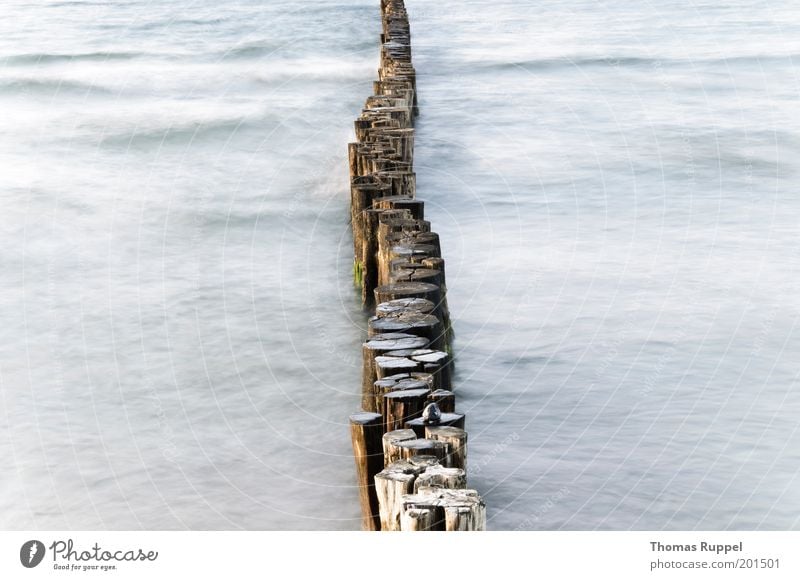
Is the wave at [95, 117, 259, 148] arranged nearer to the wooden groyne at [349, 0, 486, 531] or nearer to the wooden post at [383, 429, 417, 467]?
the wooden groyne at [349, 0, 486, 531]

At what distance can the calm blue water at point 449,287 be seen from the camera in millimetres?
5949

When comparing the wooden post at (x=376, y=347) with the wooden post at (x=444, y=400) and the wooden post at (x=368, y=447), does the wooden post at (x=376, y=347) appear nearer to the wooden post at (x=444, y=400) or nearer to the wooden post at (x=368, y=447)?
the wooden post at (x=368, y=447)

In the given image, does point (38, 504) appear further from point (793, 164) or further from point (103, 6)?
point (103, 6)

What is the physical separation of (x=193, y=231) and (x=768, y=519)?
6.73m

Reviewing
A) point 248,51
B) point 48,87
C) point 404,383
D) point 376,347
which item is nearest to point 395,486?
point 404,383

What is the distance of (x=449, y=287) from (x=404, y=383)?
4.39 meters

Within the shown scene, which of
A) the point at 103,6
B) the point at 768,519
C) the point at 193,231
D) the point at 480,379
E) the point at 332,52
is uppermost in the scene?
the point at 103,6

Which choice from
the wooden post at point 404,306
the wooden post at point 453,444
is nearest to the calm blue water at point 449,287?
the wooden post at point 404,306

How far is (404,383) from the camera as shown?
4.58 meters

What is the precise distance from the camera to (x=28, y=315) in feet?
29.3

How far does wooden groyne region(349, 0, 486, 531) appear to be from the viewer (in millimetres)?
3730

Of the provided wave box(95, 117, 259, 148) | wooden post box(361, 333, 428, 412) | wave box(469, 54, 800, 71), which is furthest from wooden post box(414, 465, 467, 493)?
wave box(469, 54, 800, 71)

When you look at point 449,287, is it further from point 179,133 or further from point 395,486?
point 179,133

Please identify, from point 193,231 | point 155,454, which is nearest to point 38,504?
point 155,454
